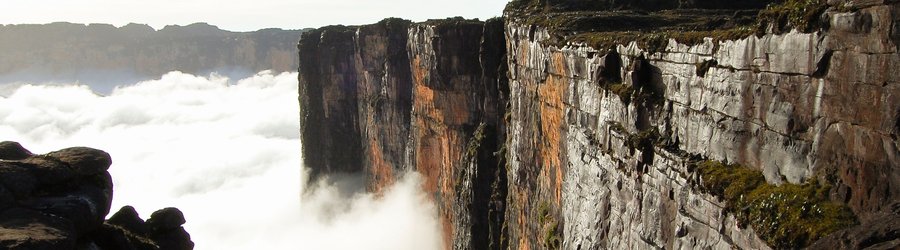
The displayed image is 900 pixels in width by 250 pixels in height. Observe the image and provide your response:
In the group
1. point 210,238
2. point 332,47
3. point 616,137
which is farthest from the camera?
point 210,238

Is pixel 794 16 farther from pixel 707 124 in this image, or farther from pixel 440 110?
pixel 440 110

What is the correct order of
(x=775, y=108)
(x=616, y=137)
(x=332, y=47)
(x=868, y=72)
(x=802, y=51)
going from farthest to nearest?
(x=332, y=47) < (x=616, y=137) < (x=775, y=108) < (x=802, y=51) < (x=868, y=72)

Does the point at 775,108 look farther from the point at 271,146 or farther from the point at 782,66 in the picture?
the point at 271,146

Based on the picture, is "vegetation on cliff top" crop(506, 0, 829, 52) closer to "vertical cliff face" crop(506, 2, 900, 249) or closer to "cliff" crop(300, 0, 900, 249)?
"cliff" crop(300, 0, 900, 249)

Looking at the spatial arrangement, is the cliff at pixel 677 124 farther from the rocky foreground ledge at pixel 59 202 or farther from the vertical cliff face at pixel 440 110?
the rocky foreground ledge at pixel 59 202

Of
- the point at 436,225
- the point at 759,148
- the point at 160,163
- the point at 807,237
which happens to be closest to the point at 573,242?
the point at 759,148
